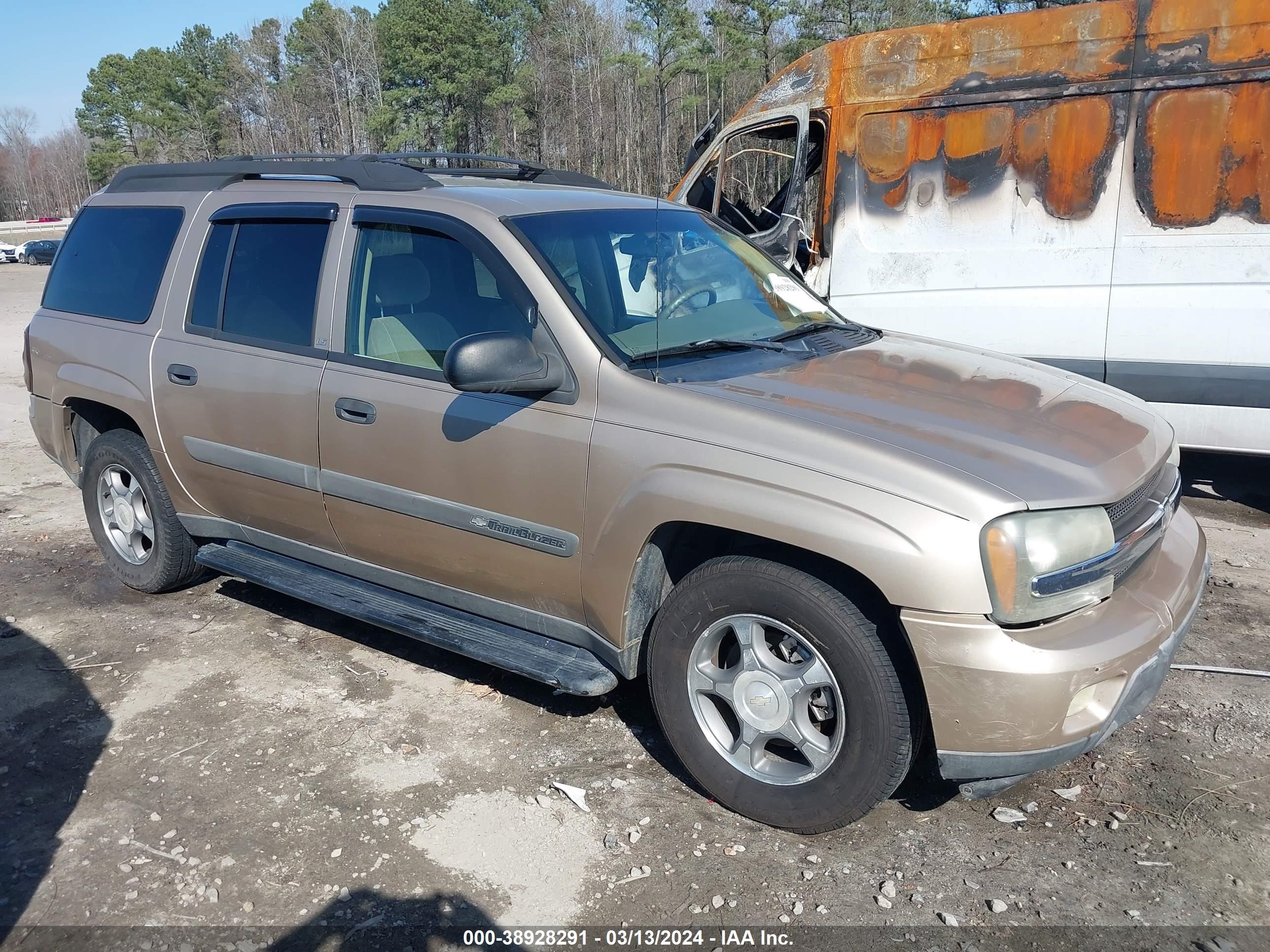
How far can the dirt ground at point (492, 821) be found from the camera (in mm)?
2768

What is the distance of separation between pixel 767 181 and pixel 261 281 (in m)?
5.40

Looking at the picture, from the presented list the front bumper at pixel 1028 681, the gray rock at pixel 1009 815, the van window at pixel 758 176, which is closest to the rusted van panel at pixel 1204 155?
the van window at pixel 758 176

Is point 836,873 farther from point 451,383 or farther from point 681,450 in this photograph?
point 451,383

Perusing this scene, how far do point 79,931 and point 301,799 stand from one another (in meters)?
0.74

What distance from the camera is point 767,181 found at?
8602 mm

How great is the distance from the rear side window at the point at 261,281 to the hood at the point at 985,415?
5.86ft

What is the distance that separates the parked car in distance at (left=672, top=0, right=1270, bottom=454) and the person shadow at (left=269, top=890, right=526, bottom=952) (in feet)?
15.9

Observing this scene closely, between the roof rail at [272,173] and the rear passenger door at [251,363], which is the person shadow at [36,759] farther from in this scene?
the roof rail at [272,173]

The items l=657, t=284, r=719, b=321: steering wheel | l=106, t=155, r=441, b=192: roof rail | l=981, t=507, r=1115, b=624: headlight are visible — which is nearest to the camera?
l=981, t=507, r=1115, b=624: headlight

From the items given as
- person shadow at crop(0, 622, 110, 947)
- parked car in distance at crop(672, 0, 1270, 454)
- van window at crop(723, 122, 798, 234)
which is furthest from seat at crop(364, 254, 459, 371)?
van window at crop(723, 122, 798, 234)

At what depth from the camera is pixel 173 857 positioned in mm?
3062

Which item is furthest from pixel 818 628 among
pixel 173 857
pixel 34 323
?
pixel 34 323

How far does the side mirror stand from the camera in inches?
123

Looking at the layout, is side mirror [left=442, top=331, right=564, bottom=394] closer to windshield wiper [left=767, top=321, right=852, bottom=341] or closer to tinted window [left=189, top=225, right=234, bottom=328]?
windshield wiper [left=767, top=321, right=852, bottom=341]
